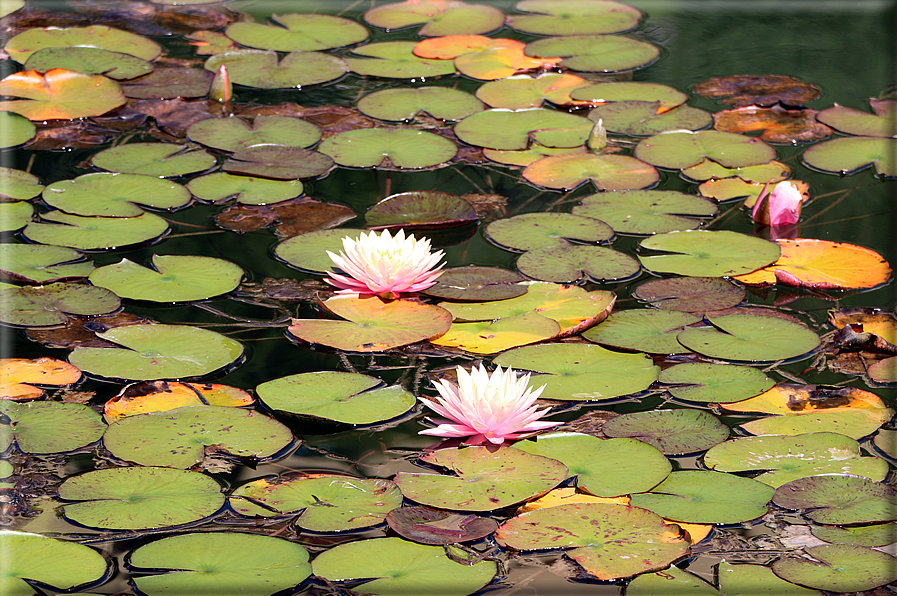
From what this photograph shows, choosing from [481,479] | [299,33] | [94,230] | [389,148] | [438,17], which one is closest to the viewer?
[481,479]

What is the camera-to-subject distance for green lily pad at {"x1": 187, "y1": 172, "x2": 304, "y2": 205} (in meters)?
2.82

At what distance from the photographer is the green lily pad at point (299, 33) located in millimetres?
4043

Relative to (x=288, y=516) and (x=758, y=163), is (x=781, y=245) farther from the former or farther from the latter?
(x=288, y=516)

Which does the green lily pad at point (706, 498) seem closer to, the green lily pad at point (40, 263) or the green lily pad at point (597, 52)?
the green lily pad at point (40, 263)

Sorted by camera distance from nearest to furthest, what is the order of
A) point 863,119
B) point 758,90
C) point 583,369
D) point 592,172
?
point 583,369, point 592,172, point 863,119, point 758,90

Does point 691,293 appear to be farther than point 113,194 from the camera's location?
No

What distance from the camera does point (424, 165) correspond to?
3.05 m

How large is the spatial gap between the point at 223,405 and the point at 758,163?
6.93 feet

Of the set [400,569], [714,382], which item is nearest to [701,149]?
[714,382]

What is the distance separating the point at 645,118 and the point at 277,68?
1.63m

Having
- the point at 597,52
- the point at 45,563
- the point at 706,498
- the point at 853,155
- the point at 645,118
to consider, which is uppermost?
the point at 597,52

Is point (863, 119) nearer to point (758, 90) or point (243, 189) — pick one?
point (758, 90)

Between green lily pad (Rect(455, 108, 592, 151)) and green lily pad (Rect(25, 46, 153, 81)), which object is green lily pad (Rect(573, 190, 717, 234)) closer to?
green lily pad (Rect(455, 108, 592, 151))

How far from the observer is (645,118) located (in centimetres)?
338
